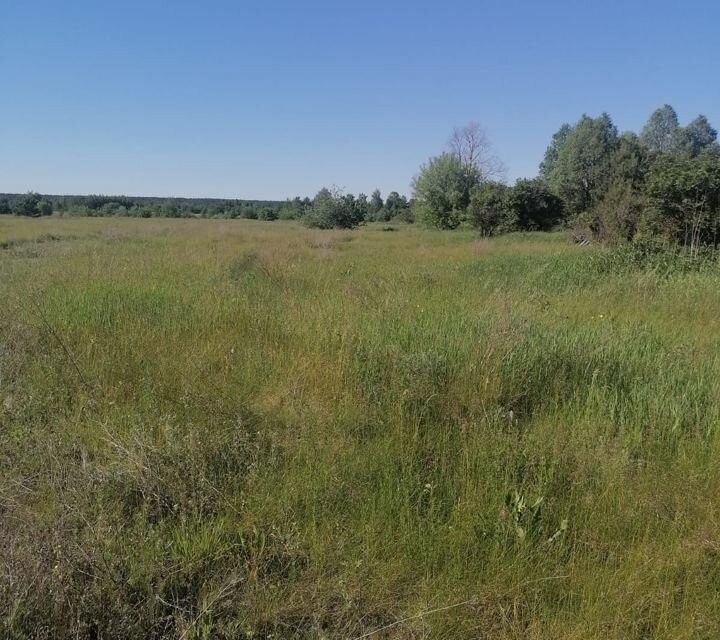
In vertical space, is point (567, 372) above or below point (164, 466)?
above

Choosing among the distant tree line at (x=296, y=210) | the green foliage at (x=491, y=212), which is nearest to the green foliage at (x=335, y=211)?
the distant tree line at (x=296, y=210)

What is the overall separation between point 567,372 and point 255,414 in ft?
7.50

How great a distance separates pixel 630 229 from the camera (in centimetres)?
1611

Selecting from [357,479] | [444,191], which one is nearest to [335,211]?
[444,191]

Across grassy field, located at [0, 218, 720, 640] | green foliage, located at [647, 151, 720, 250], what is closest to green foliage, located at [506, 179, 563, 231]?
green foliage, located at [647, 151, 720, 250]

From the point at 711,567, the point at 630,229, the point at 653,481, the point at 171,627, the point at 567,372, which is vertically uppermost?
the point at 630,229

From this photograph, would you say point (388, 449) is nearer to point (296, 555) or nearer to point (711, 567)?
point (296, 555)

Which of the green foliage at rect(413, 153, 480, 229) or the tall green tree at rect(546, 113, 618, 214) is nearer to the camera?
the tall green tree at rect(546, 113, 618, 214)

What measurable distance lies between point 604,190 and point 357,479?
23807 mm

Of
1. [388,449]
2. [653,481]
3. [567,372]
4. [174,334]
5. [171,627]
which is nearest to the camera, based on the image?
[171,627]

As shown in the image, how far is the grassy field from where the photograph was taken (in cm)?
177

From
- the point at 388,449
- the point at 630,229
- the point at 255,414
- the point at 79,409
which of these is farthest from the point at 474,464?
the point at 630,229

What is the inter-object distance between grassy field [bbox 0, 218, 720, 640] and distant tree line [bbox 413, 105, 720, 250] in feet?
32.8

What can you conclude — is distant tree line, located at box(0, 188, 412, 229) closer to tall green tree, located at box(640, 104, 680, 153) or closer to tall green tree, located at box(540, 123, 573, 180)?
tall green tree, located at box(540, 123, 573, 180)
